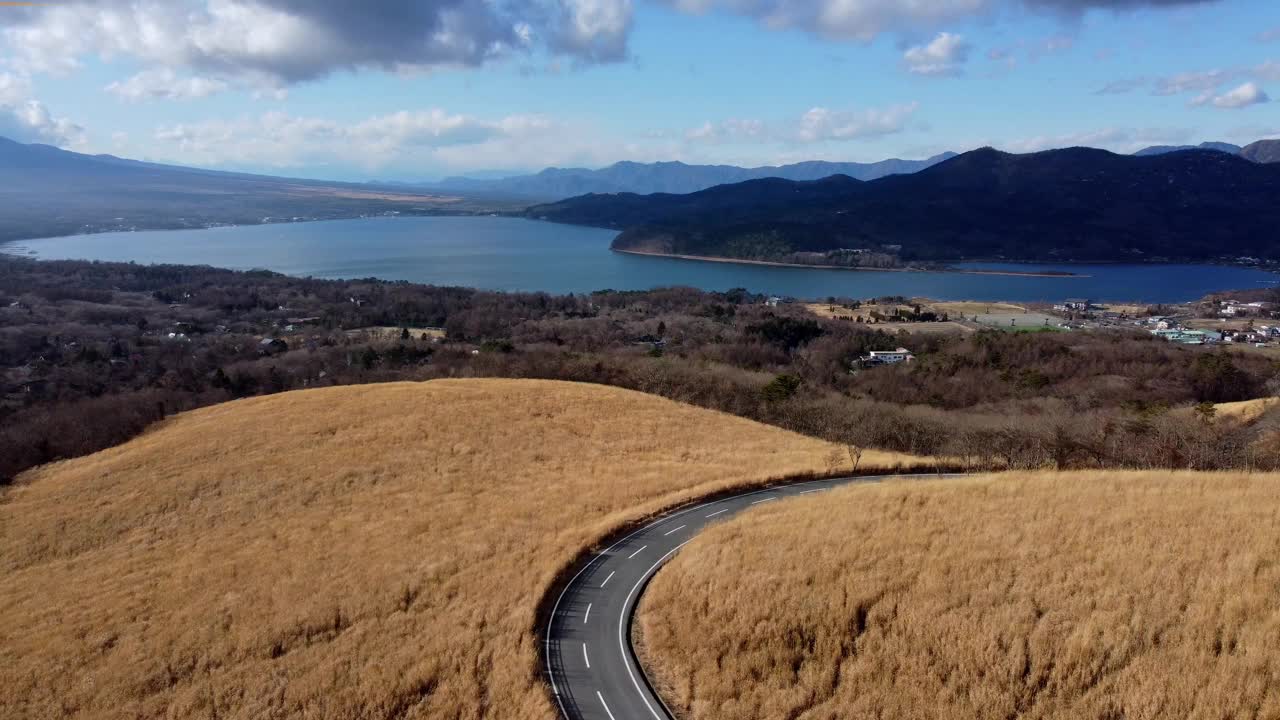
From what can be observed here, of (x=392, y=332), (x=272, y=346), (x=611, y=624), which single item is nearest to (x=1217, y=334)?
(x=611, y=624)

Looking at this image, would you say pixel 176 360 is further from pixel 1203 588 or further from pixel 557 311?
pixel 1203 588

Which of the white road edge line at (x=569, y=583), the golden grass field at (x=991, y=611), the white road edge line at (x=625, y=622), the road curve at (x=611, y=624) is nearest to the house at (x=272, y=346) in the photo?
the white road edge line at (x=569, y=583)

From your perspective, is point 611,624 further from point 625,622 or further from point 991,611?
point 991,611

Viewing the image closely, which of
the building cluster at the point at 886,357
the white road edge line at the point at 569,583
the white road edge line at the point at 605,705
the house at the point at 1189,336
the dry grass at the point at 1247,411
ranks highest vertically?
the dry grass at the point at 1247,411

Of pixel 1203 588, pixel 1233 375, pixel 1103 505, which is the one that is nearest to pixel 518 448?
pixel 1103 505

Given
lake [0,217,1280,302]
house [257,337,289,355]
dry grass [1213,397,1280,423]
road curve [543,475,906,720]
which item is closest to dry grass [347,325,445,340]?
house [257,337,289,355]

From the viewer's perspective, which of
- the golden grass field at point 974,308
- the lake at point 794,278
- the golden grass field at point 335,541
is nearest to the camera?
the golden grass field at point 335,541

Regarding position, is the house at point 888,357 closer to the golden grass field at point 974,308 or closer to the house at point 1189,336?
the house at point 1189,336
